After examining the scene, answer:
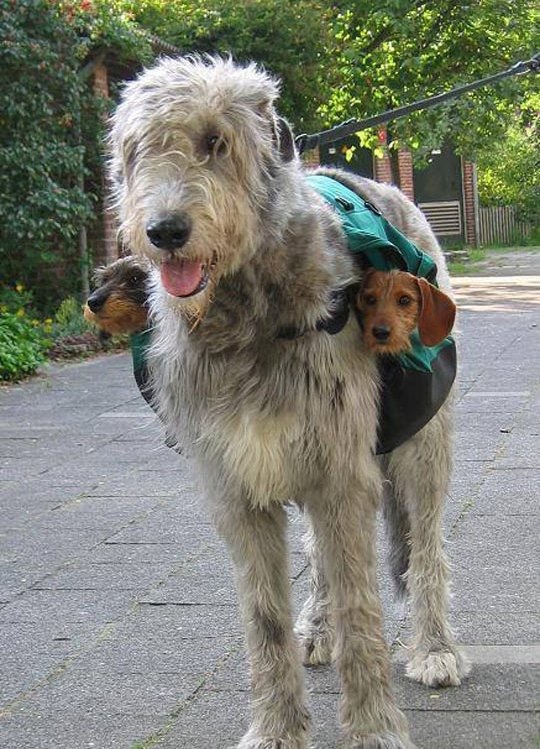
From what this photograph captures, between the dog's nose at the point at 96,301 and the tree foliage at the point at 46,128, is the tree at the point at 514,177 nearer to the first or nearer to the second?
the tree foliage at the point at 46,128

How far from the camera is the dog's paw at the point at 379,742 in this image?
3.86 metres

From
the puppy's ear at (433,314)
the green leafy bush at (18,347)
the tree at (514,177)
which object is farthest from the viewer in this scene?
the tree at (514,177)

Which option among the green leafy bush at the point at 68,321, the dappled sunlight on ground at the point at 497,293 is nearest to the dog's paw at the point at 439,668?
the green leafy bush at the point at 68,321

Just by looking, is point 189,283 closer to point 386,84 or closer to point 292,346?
point 292,346

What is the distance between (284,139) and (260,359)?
615mm

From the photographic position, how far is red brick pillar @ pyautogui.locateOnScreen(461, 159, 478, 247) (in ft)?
127

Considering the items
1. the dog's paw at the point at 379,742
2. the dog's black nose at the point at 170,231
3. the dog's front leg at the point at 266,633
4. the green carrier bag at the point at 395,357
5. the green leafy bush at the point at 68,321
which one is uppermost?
the dog's black nose at the point at 170,231

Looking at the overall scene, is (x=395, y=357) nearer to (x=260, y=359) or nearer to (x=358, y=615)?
(x=260, y=359)

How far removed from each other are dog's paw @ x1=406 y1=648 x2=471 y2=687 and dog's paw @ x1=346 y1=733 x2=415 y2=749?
0.69 meters

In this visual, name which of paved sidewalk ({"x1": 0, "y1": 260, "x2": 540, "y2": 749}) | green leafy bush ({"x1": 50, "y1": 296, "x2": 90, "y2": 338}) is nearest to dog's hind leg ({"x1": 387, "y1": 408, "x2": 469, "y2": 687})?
paved sidewalk ({"x1": 0, "y1": 260, "x2": 540, "y2": 749})

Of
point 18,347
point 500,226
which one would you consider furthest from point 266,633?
point 500,226

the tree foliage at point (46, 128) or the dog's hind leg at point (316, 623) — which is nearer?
the dog's hind leg at point (316, 623)

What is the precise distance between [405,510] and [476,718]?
34.2 inches

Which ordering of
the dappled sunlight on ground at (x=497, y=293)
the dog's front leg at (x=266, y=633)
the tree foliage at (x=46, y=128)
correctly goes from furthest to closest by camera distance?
1. the dappled sunlight on ground at (x=497, y=293)
2. the tree foliage at (x=46, y=128)
3. the dog's front leg at (x=266, y=633)
